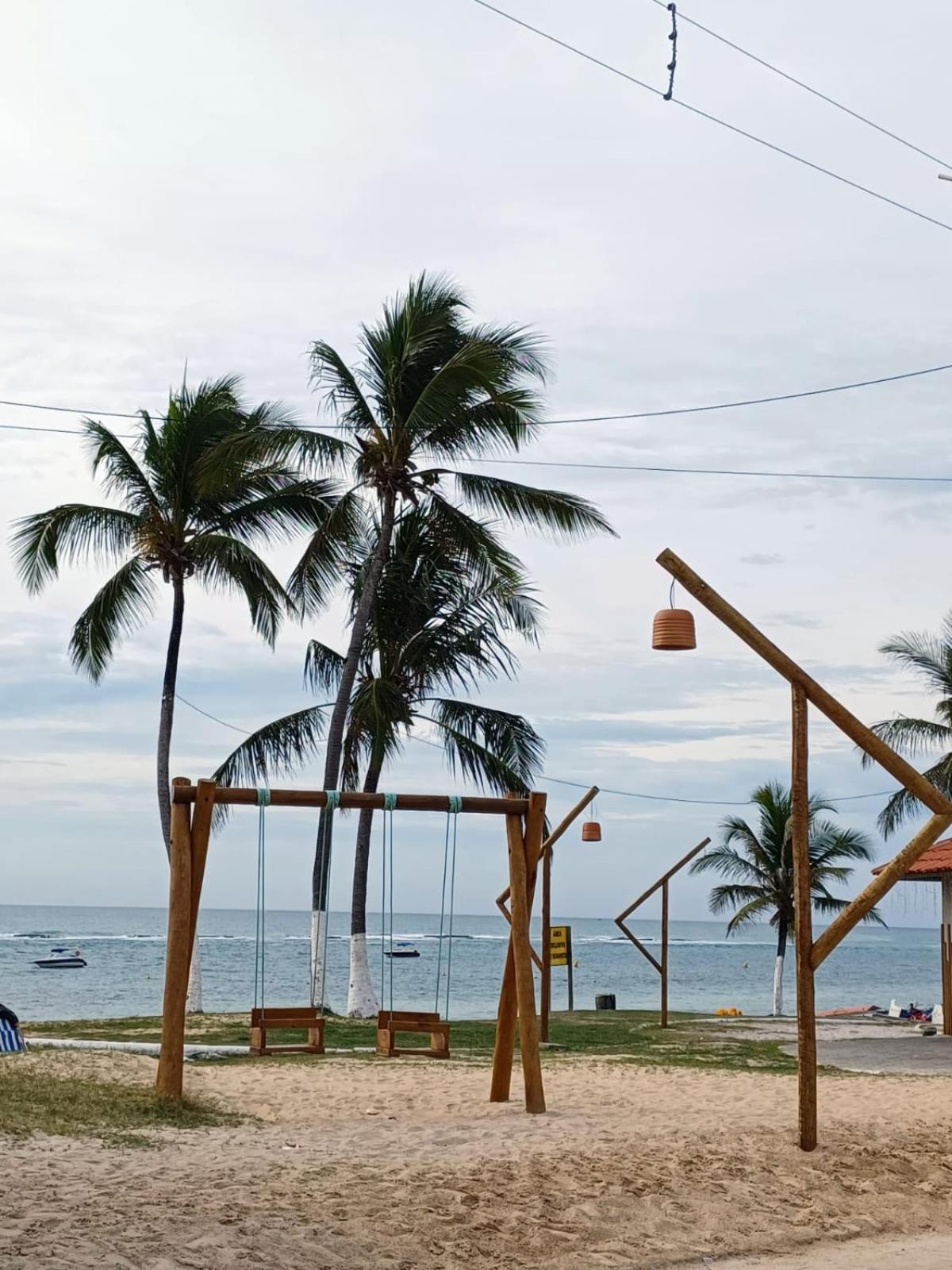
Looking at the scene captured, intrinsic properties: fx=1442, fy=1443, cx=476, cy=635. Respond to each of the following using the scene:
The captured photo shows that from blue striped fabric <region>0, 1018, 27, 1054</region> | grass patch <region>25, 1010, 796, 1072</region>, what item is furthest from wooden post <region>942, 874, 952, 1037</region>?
blue striped fabric <region>0, 1018, 27, 1054</region>

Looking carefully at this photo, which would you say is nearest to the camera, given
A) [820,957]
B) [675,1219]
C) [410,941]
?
[675,1219]

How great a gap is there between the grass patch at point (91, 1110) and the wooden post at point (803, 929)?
353cm

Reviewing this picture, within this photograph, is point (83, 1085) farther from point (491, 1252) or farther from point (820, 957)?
point (820, 957)

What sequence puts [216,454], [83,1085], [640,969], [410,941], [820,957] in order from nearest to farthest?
[820,957] < [83,1085] < [216,454] < [640,969] < [410,941]

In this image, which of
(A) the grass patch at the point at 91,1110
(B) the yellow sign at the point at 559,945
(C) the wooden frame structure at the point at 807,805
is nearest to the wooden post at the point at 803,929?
(C) the wooden frame structure at the point at 807,805

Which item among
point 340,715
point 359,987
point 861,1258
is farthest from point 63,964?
point 861,1258

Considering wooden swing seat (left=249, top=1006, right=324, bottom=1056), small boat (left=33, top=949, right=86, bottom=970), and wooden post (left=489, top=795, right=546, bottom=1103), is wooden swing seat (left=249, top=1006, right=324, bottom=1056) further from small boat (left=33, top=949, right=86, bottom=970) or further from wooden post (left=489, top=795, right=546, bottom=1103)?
small boat (left=33, top=949, right=86, bottom=970)

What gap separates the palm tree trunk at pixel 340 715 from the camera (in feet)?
60.5

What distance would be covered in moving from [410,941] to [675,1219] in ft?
291

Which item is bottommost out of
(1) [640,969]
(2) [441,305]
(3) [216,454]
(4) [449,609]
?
(1) [640,969]

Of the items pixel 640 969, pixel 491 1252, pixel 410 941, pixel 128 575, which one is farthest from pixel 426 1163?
pixel 410 941

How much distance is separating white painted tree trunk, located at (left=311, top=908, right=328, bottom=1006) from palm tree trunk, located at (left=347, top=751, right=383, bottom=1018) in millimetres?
964

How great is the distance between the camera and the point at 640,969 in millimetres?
75312

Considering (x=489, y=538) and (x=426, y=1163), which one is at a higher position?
(x=489, y=538)
